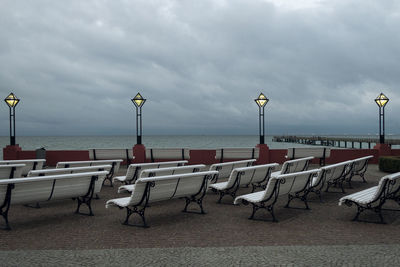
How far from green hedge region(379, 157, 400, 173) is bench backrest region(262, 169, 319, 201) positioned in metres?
7.62

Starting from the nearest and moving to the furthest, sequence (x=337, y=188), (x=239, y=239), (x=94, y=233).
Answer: (x=239, y=239)
(x=94, y=233)
(x=337, y=188)

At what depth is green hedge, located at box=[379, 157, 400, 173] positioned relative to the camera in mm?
14039

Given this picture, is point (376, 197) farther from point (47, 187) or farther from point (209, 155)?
point (209, 155)

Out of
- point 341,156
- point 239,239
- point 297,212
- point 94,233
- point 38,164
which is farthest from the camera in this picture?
point 341,156

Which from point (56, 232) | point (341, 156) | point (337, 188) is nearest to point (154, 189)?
point (56, 232)

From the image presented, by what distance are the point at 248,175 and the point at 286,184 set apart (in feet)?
5.93

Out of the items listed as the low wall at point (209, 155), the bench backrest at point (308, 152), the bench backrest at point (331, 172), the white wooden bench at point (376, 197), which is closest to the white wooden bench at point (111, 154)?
the low wall at point (209, 155)

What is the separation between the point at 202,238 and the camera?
5.66 meters

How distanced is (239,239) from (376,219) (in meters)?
2.92

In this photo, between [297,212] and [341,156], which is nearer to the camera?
[297,212]

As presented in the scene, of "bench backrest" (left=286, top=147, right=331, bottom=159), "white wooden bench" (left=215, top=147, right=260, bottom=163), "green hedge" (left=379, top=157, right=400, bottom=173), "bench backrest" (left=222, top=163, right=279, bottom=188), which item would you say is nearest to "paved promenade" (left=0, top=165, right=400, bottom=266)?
"bench backrest" (left=222, top=163, right=279, bottom=188)

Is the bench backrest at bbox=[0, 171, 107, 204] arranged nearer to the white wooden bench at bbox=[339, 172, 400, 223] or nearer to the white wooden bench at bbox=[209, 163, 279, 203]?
the white wooden bench at bbox=[209, 163, 279, 203]

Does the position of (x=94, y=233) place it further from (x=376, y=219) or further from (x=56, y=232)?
(x=376, y=219)

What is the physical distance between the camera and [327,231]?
6070 mm
